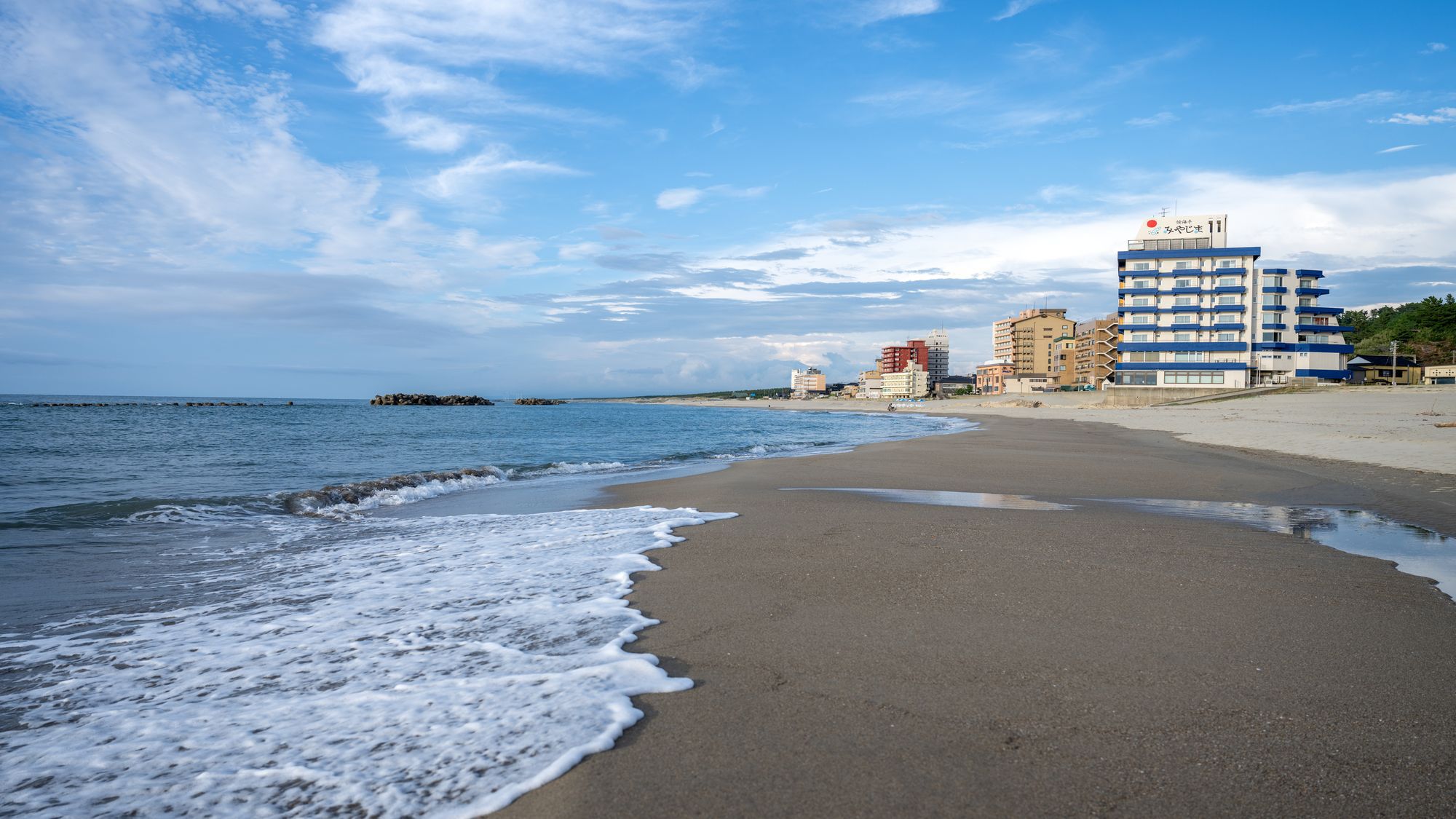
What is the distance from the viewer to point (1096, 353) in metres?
87.5

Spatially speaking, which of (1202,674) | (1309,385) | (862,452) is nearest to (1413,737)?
(1202,674)

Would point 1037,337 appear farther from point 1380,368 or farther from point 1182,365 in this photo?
point 1182,365

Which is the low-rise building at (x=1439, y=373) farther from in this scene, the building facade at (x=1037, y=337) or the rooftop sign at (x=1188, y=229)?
the building facade at (x=1037, y=337)

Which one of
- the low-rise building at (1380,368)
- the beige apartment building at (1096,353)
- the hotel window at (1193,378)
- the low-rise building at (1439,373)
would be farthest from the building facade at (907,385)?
the low-rise building at (1439,373)

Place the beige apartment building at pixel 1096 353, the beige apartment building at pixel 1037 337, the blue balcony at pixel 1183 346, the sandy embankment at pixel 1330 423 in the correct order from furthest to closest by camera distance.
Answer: the beige apartment building at pixel 1037 337 < the beige apartment building at pixel 1096 353 < the blue balcony at pixel 1183 346 < the sandy embankment at pixel 1330 423

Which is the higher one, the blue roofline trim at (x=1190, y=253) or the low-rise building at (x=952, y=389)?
the blue roofline trim at (x=1190, y=253)

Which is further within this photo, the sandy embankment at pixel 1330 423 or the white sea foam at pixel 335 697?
the sandy embankment at pixel 1330 423

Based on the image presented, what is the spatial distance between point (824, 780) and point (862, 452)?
17.5m

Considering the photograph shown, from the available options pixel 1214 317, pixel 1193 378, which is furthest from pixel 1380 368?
pixel 1193 378

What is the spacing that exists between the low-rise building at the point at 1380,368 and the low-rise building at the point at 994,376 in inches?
1949

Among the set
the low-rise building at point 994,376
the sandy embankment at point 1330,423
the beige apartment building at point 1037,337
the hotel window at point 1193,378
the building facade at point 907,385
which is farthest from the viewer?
the building facade at point 907,385

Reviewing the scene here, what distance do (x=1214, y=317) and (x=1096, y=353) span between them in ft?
84.5

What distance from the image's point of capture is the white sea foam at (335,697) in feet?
8.71

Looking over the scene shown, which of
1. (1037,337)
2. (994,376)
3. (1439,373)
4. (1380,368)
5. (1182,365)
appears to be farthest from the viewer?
(1037,337)
